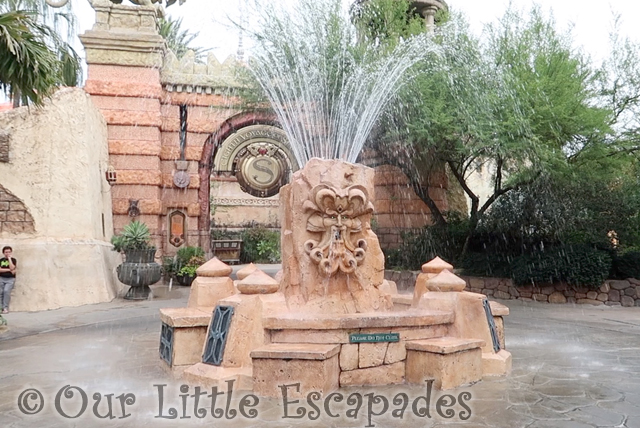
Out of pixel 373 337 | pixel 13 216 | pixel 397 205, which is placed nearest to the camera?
pixel 373 337

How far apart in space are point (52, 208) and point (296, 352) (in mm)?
9148

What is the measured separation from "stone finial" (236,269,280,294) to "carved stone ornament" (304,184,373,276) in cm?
49

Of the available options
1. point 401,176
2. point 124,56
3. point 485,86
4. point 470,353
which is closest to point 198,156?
point 124,56

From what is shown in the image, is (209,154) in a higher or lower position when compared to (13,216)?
higher

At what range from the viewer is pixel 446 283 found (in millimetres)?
5934

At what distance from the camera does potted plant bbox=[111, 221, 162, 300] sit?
12883mm

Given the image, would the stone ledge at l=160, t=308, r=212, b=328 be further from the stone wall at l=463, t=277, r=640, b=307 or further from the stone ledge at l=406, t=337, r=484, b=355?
the stone wall at l=463, t=277, r=640, b=307

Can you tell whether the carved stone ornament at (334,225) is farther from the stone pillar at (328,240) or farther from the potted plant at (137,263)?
the potted plant at (137,263)

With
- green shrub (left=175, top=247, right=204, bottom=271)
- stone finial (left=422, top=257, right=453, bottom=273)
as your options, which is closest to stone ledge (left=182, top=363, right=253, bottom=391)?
stone finial (left=422, top=257, right=453, bottom=273)

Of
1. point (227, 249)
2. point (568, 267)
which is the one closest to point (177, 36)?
point (227, 249)

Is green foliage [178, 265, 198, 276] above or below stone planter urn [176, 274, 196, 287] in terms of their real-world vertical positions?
above

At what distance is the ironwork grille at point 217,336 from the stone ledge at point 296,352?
519mm

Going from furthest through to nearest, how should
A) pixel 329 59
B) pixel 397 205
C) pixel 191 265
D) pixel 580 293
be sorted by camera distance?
pixel 397 205 < pixel 191 265 < pixel 329 59 < pixel 580 293

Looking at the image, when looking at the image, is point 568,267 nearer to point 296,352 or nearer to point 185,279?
point 185,279
